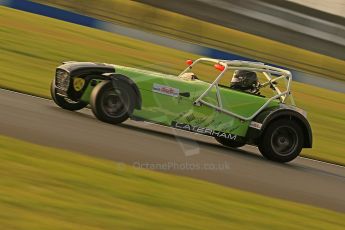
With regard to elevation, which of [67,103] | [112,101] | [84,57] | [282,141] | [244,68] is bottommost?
[84,57]

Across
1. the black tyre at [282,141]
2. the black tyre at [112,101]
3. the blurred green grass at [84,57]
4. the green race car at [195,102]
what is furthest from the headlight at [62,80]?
the black tyre at [282,141]

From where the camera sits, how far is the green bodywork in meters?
9.18

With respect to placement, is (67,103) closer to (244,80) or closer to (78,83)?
(78,83)

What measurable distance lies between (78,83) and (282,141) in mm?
2967

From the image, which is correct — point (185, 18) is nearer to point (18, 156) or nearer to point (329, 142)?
point (329, 142)

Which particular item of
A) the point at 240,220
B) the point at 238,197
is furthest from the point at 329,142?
the point at 240,220

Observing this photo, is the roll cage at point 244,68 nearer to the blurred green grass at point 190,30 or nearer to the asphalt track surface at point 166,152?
the asphalt track surface at point 166,152

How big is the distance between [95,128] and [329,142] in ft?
20.1

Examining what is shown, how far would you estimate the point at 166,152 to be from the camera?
8.50m

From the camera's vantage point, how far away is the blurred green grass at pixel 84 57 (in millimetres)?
12312

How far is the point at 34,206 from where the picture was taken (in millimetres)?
5285

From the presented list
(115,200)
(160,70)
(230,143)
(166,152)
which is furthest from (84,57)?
(115,200)

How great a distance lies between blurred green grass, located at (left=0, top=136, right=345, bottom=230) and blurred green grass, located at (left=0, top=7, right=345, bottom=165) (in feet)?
14.1

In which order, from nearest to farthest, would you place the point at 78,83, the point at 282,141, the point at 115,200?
the point at 115,200 → the point at 78,83 → the point at 282,141
